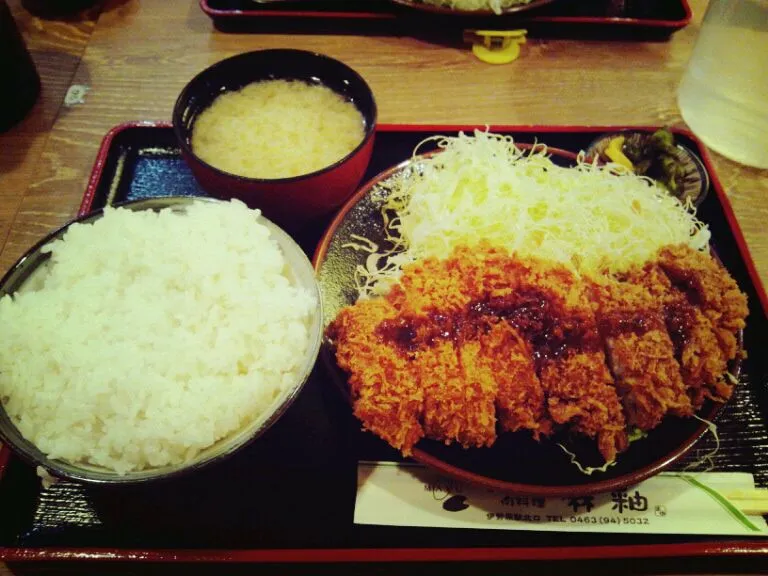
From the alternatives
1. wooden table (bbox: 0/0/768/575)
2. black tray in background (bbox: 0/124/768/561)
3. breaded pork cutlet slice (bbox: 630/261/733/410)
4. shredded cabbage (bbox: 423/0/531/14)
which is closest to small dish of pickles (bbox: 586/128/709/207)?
wooden table (bbox: 0/0/768/575)

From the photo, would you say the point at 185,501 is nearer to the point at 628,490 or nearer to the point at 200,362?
the point at 200,362

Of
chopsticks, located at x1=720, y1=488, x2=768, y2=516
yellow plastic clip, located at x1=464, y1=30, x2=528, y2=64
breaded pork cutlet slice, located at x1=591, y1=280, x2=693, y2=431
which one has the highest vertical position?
yellow plastic clip, located at x1=464, y1=30, x2=528, y2=64

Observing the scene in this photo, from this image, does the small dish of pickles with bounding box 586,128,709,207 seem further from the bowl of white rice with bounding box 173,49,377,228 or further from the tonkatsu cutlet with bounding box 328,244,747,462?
the bowl of white rice with bounding box 173,49,377,228

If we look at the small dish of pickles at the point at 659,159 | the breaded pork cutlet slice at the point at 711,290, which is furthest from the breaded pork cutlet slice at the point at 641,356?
the small dish of pickles at the point at 659,159

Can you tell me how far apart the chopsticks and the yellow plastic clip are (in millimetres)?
2519

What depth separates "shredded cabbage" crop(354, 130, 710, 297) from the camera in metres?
2.27

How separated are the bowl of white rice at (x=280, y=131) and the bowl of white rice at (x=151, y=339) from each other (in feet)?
0.84

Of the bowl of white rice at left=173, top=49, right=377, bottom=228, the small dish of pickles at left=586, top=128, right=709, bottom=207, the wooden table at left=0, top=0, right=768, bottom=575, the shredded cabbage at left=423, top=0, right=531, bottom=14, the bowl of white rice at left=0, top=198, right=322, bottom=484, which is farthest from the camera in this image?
the shredded cabbage at left=423, top=0, right=531, bottom=14

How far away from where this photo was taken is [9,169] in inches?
110

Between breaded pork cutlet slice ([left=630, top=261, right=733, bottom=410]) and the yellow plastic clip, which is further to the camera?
the yellow plastic clip

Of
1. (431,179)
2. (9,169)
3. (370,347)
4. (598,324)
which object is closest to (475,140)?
(431,179)

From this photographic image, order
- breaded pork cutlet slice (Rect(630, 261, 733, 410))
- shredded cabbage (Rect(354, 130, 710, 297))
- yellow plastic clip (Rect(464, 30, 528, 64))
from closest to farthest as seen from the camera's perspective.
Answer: breaded pork cutlet slice (Rect(630, 261, 733, 410)), shredded cabbage (Rect(354, 130, 710, 297)), yellow plastic clip (Rect(464, 30, 528, 64))

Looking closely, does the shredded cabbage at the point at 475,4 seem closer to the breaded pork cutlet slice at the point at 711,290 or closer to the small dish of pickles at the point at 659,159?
the small dish of pickles at the point at 659,159

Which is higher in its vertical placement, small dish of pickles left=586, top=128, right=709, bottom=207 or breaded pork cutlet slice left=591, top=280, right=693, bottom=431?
small dish of pickles left=586, top=128, right=709, bottom=207
